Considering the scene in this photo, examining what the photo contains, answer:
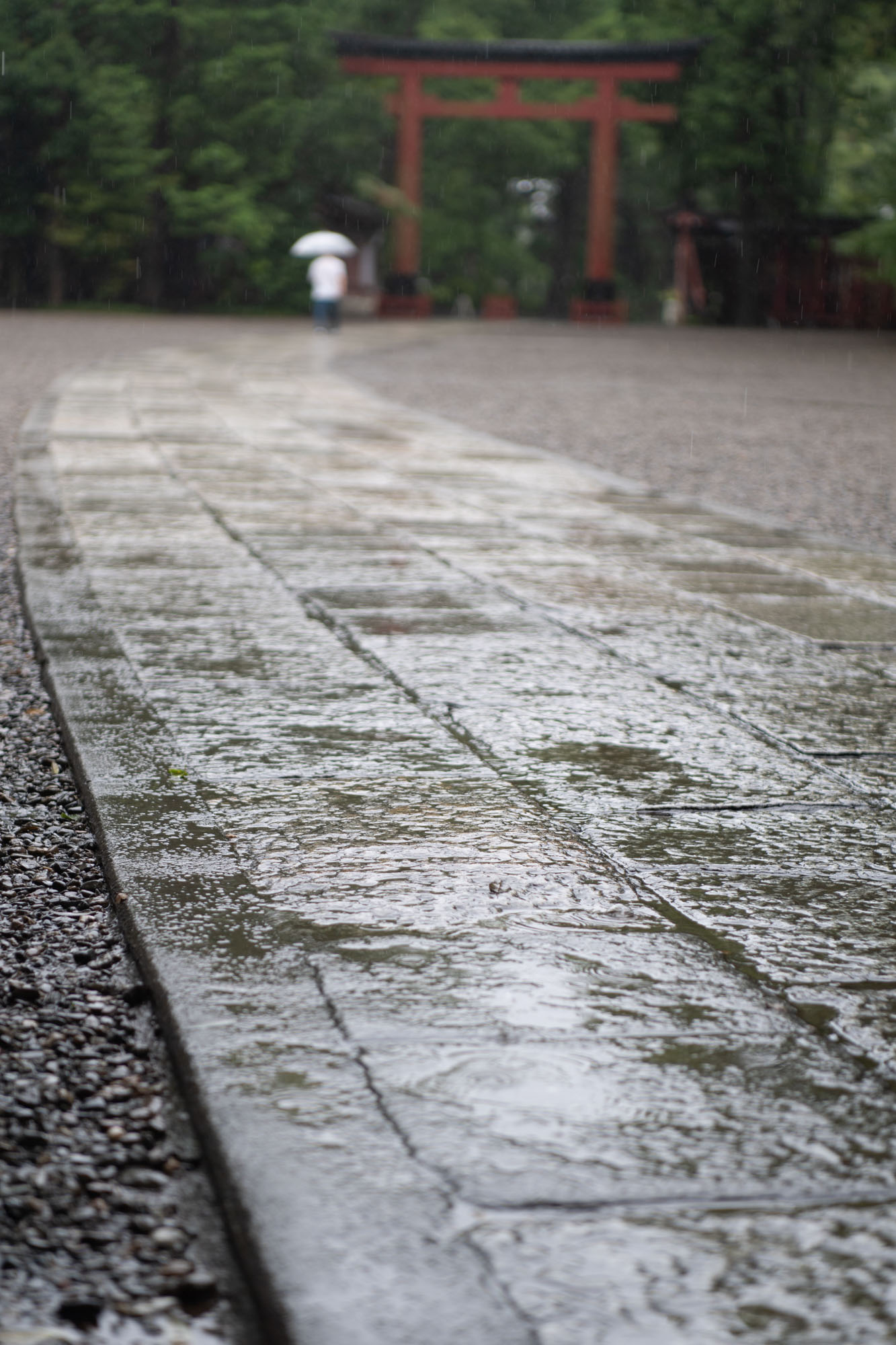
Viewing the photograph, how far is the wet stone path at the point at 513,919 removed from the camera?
135 cm

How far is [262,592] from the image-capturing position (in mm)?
4559

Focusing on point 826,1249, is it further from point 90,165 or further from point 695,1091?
point 90,165

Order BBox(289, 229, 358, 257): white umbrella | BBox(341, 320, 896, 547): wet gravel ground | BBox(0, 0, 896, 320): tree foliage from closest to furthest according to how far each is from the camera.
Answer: BBox(341, 320, 896, 547): wet gravel ground
BBox(289, 229, 358, 257): white umbrella
BBox(0, 0, 896, 320): tree foliage

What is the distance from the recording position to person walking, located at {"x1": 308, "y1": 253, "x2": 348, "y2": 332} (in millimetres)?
23656

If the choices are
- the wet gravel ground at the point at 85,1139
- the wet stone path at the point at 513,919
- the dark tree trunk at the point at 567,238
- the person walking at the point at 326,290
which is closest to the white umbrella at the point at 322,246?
the person walking at the point at 326,290

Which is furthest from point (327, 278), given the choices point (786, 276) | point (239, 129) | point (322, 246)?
point (786, 276)

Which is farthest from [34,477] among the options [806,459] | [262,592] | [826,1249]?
[826,1249]

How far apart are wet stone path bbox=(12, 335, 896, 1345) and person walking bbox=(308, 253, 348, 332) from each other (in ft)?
63.5

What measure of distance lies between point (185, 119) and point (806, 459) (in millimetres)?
24072

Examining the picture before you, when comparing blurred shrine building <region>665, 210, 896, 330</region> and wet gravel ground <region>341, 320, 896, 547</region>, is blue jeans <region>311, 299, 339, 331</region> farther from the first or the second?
blurred shrine building <region>665, 210, 896, 330</region>

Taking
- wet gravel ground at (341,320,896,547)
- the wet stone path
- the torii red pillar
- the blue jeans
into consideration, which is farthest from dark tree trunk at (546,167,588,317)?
the wet stone path

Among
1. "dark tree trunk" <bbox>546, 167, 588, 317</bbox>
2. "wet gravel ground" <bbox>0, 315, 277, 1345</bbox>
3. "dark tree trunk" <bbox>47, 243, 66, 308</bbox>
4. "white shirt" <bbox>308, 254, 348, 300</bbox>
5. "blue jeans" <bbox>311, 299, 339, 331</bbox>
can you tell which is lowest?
"wet gravel ground" <bbox>0, 315, 277, 1345</bbox>

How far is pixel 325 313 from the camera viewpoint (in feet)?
79.2

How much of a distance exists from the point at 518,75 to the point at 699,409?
2098 cm
